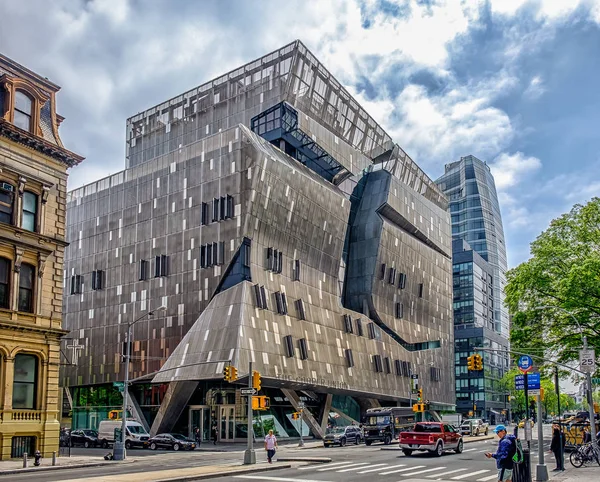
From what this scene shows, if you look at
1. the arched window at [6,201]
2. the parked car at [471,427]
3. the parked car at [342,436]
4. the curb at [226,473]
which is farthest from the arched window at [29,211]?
the parked car at [471,427]

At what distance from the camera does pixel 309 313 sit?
68.8m

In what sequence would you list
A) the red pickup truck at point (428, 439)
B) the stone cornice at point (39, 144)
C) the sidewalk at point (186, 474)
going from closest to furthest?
the sidewalk at point (186, 474)
the stone cornice at point (39, 144)
the red pickup truck at point (428, 439)

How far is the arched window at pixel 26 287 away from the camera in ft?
129

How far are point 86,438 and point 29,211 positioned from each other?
90.9 feet

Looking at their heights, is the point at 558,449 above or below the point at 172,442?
above

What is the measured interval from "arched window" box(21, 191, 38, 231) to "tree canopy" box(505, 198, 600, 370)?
3427 centimetres

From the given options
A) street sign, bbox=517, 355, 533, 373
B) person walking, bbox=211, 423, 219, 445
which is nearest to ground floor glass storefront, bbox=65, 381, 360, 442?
person walking, bbox=211, 423, 219, 445

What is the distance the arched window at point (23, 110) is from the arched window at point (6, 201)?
4.22 m

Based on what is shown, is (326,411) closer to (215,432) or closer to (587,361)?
(215,432)

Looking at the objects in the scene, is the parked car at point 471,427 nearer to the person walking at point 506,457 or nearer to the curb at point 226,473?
the curb at point 226,473

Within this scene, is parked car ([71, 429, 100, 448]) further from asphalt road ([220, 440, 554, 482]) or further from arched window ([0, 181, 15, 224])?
asphalt road ([220, 440, 554, 482])

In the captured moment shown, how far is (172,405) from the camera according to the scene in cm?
6425

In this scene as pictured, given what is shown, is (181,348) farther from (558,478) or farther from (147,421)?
(558,478)

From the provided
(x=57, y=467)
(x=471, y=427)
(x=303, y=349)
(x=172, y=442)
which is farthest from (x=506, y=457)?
(x=471, y=427)
